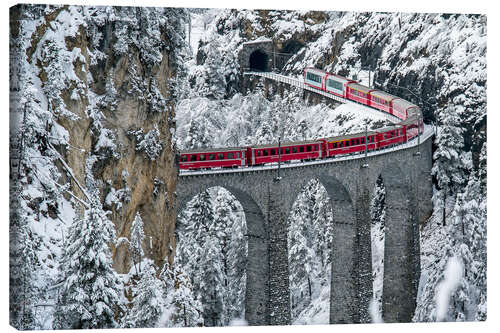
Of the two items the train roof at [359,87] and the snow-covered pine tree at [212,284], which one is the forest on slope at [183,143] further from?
the train roof at [359,87]

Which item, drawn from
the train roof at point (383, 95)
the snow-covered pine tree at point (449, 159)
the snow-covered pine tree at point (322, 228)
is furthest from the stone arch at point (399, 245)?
the snow-covered pine tree at point (449, 159)

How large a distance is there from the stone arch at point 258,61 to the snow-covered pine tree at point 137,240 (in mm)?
16094

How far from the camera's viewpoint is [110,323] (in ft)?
82.5

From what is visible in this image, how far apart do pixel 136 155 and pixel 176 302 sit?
754cm

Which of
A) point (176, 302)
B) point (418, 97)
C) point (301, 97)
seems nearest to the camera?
point (176, 302)

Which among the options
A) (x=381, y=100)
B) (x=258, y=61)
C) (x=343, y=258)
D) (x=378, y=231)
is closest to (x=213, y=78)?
(x=258, y=61)

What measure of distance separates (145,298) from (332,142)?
17.9 m

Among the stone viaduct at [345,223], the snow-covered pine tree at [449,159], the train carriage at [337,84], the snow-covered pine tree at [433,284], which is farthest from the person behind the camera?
the train carriage at [337,84]

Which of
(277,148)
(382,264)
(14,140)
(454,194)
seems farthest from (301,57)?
A: (14,140)

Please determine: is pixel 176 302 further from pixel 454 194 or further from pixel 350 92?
pixel 350 92

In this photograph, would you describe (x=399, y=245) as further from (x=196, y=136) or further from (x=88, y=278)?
(x=88, y=278)

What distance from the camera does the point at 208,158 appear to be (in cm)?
3628

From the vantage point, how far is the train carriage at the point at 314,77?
4150cm

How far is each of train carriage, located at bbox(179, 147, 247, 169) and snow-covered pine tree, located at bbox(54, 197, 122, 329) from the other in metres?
11.3
